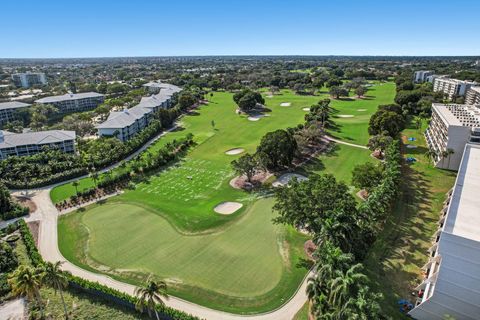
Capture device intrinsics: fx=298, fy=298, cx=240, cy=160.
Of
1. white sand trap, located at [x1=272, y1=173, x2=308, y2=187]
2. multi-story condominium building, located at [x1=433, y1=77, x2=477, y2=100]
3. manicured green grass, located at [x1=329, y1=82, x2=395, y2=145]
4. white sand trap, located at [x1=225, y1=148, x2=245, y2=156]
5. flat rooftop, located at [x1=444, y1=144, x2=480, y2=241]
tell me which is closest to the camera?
flat rooftop, located at [x1=444, y1=144, x2=480, y2=241]

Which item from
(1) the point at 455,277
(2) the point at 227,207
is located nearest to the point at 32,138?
(2) the point at 227,207

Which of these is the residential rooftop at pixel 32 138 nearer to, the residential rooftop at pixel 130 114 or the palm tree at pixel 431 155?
the residential rooftop at pixel 130 114

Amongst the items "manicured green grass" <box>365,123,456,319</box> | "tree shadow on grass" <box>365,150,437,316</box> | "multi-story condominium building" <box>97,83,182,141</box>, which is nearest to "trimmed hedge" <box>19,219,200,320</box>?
"manicured green grass" <box>365,123,456,319</box>

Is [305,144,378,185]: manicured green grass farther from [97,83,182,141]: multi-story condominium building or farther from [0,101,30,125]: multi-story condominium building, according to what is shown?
[0,101,30,125]: multi-story condominium building

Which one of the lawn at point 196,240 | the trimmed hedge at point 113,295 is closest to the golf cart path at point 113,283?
the lawn at point 196,240

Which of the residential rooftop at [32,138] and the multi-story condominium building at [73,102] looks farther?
the multi-story condominium building at [73,102]

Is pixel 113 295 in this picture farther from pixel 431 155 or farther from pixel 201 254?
pixel 431 155
